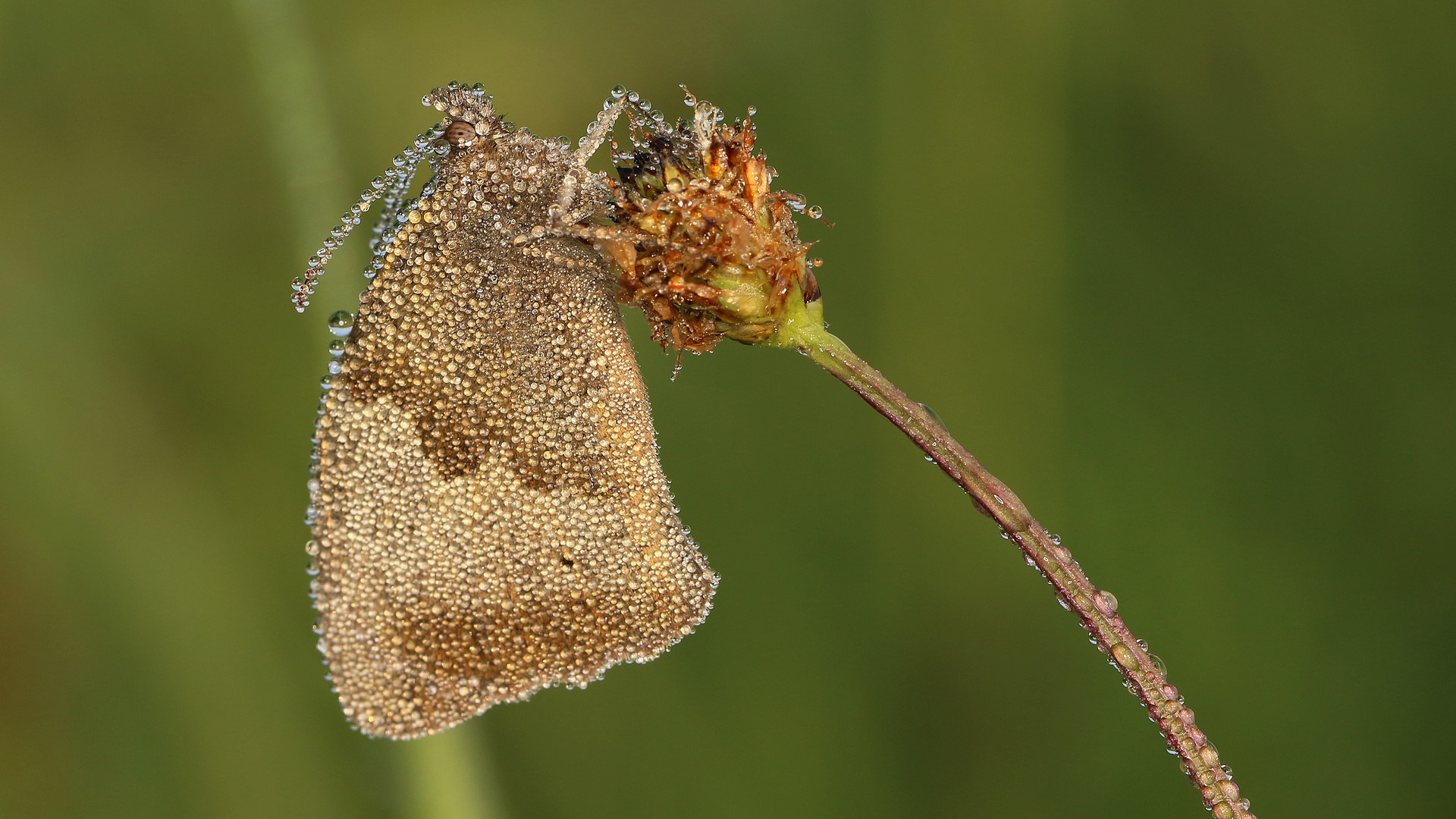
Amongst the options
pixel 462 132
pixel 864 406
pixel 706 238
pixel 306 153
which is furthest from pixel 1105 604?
pixel 306 153

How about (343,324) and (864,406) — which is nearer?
(343,324)

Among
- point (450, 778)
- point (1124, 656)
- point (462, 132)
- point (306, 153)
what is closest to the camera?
point (1124, 656)

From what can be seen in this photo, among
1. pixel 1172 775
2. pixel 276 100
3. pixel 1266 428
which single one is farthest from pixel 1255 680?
pixel 276 100

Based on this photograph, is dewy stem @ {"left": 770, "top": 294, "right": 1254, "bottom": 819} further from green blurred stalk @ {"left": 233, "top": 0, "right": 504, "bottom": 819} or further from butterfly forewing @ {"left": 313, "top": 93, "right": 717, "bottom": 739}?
green blurred stalk @ {"left": 233, "top": 0, "right": 504, "bottom": 819}

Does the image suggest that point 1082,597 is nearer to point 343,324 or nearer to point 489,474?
point 489,474

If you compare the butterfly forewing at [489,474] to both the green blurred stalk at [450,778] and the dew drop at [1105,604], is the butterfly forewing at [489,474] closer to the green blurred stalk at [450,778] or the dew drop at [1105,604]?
the dew drop at [1105,604]

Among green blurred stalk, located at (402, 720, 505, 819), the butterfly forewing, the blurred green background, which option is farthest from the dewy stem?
green blurred stalk, located at (402, 720, 505, 819)

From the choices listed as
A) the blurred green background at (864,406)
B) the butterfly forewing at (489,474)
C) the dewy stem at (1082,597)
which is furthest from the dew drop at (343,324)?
the blurred green background at (864,406)
